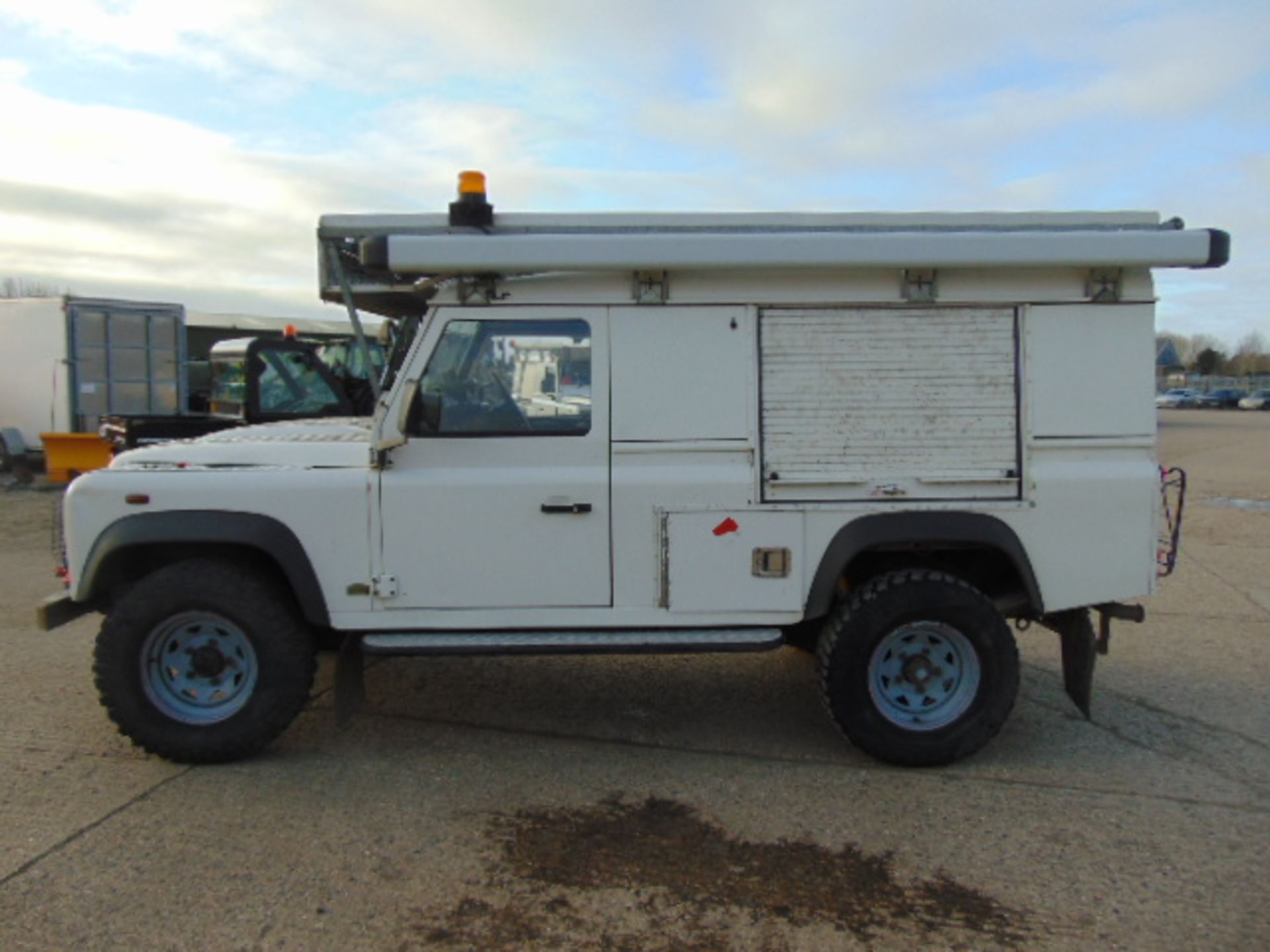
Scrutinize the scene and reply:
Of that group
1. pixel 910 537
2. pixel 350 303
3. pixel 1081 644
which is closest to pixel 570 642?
pixel 910 537

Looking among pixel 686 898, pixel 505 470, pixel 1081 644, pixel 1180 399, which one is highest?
pixel 1180 399

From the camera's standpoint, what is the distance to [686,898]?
11.4 feet

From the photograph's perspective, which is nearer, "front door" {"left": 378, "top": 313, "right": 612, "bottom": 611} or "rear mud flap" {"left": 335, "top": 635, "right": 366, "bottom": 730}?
"front door" {"left": 378, "top": 313, "right": 612, "bottom": 611}

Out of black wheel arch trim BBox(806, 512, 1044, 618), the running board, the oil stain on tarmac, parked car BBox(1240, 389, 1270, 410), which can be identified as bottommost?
the oil stain on tarmac

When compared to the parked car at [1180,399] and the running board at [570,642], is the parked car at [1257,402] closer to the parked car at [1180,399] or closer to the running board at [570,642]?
the parked car at [1180,399]

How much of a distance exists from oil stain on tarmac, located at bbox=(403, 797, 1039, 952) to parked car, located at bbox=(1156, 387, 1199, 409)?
226 feet

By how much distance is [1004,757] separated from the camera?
15.4 feet

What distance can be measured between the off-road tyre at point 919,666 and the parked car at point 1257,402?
69232 mm

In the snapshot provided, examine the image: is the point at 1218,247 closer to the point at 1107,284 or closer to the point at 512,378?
the point at 1107,284

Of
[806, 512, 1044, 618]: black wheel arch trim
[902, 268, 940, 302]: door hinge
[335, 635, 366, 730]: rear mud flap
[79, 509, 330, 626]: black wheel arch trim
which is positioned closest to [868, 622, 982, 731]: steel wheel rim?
[806, 512, 1044, 618]: black wheel arch trim

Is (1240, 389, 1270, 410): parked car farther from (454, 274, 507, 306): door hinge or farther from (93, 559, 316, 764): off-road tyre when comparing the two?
(93, 559, 316, 764): off-road tyre

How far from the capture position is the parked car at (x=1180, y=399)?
66312 millimetres

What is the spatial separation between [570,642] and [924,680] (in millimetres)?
1639

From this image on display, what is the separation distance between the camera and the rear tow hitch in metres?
4.71
